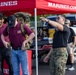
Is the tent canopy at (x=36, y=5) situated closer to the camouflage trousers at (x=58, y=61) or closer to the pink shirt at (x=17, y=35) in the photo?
the pink shirt at (x=17, y=35)

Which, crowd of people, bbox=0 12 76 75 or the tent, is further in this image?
the tent

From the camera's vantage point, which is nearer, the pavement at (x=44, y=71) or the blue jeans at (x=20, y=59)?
the blue jeans at (x=20, y=59)

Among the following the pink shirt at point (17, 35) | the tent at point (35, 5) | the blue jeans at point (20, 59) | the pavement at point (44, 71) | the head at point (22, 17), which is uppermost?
the tent at point (35, 5)

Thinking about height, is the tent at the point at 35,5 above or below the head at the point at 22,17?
above

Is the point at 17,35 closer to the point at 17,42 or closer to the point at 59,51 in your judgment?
the point at 17,42

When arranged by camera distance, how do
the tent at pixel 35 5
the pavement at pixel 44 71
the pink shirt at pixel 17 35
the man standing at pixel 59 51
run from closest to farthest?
the man standing at pixel 59 51 → the pink shirt at pixel 17 35 → the tent at pixel 35 5 → the pavement at pixel 44 71

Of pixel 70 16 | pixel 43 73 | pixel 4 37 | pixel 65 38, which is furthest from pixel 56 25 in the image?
pixel 70 16

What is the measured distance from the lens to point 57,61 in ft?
19.5

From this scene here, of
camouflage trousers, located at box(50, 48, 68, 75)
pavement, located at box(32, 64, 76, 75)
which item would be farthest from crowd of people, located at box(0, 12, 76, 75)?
pavement, located at box(32, 64, 76, 75)

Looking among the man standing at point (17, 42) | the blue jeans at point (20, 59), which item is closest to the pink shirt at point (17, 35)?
the man standing at point (17, 42)

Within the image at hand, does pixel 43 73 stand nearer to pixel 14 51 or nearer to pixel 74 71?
pixel 74 71

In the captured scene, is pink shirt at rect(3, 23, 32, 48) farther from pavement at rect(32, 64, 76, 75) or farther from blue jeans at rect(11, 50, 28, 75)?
pavement at rect(32, 64, 76, 75)

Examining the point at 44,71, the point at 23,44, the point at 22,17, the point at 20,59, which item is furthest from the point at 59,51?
the point at 44,71

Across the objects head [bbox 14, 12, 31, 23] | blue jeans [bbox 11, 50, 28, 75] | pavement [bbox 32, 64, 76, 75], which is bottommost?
pavement [bbox 32, 64, 76, 75]
